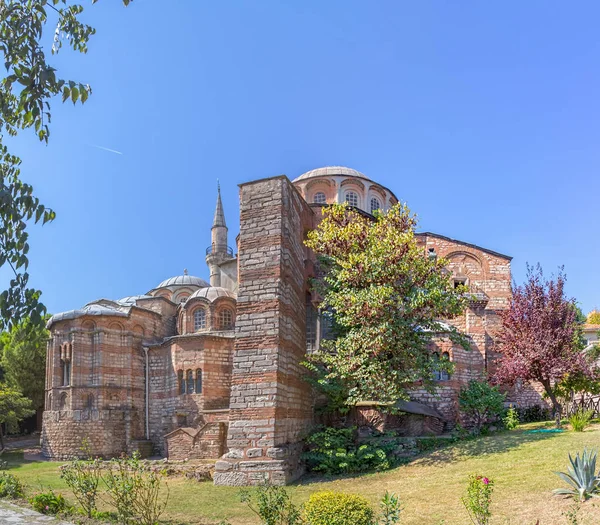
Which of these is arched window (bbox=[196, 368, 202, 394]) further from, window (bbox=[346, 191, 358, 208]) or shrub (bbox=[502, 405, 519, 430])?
shrub (bbox=[502, 405, 519, 430])

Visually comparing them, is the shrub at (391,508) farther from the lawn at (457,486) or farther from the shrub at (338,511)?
the lawn at (457,486)

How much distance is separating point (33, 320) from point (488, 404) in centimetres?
1515

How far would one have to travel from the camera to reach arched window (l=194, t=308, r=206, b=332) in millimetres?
25391

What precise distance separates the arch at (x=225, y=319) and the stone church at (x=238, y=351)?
0.05 meters

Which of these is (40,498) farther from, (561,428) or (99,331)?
(99,331)

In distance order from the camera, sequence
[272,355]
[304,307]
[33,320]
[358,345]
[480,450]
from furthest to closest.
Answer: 1. [304,307]
2. [358,345]
3. [480,450]
4. [272,355]
5. [33,320]

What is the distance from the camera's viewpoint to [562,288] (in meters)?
17.1

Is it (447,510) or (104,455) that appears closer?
(447,510)

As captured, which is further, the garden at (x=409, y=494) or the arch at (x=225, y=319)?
the arch at (x=225, y=319)

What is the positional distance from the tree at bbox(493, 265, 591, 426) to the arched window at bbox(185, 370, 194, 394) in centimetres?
1259

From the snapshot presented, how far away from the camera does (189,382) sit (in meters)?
22.7

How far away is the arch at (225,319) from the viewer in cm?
2525

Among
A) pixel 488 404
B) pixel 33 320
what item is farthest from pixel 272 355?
pixel 488 404

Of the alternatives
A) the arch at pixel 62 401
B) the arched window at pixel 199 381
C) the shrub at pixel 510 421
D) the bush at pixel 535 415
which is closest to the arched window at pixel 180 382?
the arched window at pixel 199 381
